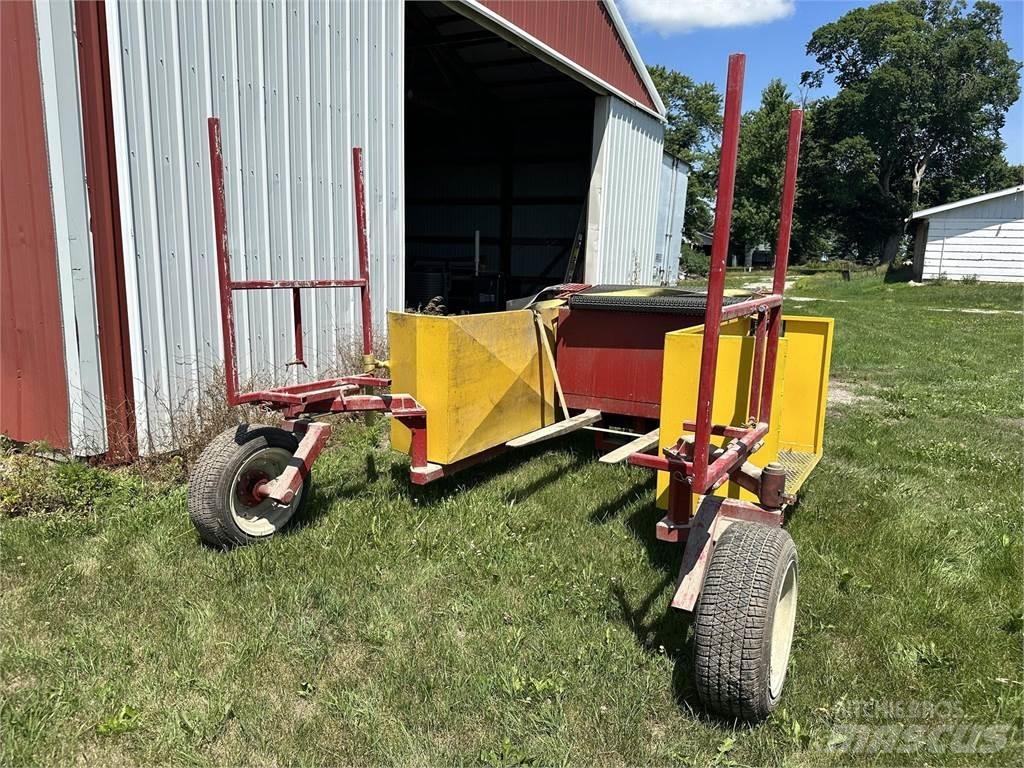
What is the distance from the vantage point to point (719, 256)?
2355 mm

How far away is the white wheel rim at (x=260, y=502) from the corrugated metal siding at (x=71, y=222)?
5.87 ft

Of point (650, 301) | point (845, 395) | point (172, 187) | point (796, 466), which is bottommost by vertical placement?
point (845, 395)

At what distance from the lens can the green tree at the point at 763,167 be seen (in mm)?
48656

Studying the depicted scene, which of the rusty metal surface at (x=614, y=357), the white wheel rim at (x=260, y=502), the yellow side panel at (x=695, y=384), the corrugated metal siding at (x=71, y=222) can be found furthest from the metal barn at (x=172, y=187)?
the yellow side panel at (x=695, y=384)

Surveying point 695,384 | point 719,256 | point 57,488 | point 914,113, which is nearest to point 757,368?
point 695,384

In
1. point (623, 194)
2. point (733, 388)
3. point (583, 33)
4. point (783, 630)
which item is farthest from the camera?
point (623, 194)

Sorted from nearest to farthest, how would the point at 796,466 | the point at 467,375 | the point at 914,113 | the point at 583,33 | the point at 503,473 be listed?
the point at 467,375, the point at 796,466, the point at 503,473, the point at 583,33, the point at 914,113

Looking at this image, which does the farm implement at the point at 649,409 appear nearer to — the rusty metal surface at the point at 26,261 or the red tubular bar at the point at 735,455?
the red tubular bar at the point at 735,455

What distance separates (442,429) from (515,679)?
5.69 feet

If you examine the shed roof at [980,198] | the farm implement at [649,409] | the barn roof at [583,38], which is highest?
the barn roof at [583,38]

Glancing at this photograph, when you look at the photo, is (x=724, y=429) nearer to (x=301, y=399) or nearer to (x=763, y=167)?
(x=301, y=399)

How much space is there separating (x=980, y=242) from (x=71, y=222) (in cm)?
2944

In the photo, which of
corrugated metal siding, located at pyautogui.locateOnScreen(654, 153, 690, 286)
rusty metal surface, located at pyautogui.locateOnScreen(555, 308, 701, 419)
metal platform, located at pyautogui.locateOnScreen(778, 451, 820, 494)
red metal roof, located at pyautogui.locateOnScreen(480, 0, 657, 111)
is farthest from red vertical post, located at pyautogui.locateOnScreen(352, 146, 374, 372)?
corrugated metal siding, located at pyautogui.locateOnScreen(654, 153, 690, 286)

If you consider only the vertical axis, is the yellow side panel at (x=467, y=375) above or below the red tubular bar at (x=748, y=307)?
below
